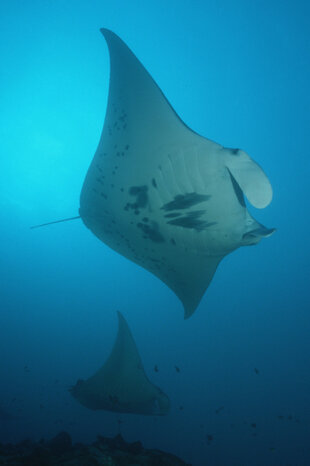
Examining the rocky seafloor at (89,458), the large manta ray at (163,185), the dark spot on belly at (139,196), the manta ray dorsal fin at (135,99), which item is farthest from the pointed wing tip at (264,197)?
the rocky seafloor at (89,458)

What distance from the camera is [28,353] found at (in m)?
16.9

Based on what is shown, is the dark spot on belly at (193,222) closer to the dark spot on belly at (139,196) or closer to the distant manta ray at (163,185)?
the distant manta ray at (163,185)

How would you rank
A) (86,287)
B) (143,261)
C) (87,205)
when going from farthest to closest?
(86,287) → (143,261) → (87,205)

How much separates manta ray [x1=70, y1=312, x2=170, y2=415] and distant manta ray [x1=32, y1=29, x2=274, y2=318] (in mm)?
2725

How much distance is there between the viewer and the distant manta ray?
7.41 feet

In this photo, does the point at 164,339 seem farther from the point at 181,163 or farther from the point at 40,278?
the point at 181,163

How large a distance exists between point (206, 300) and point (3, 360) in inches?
535

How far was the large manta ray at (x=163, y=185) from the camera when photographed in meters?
2.26

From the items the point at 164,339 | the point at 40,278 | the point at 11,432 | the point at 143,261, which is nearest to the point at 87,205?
the point at 143,261

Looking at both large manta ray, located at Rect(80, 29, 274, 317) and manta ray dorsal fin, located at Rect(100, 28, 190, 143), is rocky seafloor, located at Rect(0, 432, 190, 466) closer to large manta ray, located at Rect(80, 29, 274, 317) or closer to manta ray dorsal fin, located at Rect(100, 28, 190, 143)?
large manta ray, located at Rect(80, 29, 274, 317)

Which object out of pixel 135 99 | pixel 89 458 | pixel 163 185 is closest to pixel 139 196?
pixel 163 185

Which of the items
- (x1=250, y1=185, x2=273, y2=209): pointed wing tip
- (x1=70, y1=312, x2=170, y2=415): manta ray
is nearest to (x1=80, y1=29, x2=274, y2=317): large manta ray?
(x1=250, y1=185, x2=273, y2=209): pointed wing tip

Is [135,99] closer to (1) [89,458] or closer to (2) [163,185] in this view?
(2) [163,185]

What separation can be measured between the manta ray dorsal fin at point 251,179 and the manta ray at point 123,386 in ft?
13.0
